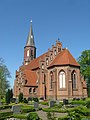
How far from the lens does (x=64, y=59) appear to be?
147 feet

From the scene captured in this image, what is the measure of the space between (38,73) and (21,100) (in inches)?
450

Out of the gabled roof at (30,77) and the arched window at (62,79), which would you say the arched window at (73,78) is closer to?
the arched window at (62,79)

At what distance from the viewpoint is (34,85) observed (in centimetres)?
4934

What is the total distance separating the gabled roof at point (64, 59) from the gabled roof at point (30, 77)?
23.7ft

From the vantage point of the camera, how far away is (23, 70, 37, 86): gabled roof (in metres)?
49.3

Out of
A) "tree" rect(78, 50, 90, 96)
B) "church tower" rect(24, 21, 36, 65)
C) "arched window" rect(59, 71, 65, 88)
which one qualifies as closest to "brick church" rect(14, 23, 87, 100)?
"arched window" rect(59, 71, 65, 88)

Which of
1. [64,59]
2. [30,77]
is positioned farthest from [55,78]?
[30,77]

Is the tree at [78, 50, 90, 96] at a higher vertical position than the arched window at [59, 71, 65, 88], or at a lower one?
higher

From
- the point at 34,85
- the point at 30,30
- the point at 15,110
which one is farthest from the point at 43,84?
the point at 30,30

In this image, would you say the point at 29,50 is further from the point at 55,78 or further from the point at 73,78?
the point at 73,78

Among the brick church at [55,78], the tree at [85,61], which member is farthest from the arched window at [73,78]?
the tree at [85,61]

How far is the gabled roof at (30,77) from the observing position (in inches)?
1940

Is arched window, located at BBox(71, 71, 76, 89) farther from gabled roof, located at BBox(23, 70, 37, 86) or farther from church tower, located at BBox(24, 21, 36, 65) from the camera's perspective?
church tower, located at BBox(24, 21, 36, 65)

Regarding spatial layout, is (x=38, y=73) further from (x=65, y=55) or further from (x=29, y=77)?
(x=65, y=55)
